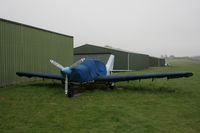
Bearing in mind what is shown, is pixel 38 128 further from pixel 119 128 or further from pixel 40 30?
pixel 40 30

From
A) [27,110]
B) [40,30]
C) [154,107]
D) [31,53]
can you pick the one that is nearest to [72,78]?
[27,110]

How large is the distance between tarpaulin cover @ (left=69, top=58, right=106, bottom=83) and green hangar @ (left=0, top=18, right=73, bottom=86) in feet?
16.5

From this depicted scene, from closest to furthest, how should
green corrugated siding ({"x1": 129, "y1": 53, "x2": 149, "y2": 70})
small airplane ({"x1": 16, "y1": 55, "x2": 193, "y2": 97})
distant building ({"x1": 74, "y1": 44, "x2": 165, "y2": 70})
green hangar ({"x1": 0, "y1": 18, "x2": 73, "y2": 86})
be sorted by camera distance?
small airplane ({"x1": 16, "y1": 55, "x2": 193, "y2": 97}), green hangar ({"x1": 0, "y1": 18, "x2": 73, "y2": 86}), distant building ({"x1": 74, "y1": 44, "x2": 165, "y2": 70}), green corrugated siding ({"x1": 129, "y1": 53, "x2": 149, "y2": 70})

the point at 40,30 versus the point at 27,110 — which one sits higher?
the point at 40,30

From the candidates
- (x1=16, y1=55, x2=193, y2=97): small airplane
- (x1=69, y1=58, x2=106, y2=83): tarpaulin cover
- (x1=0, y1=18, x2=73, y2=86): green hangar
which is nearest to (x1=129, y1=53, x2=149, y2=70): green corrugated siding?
(x1=0, y1=18, x2=73, y2=86): green hangar

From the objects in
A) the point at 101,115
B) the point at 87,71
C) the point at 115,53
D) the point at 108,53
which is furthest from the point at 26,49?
the point at 115,53

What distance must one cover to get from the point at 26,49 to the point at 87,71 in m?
6.13

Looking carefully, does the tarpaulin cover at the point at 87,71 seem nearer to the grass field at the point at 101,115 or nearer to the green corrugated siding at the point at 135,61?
the grass field at the point at 101,115

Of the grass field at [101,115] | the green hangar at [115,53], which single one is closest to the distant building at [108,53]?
the green hangar at [115,53]

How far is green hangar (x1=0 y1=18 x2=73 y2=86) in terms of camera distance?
12.9 meters

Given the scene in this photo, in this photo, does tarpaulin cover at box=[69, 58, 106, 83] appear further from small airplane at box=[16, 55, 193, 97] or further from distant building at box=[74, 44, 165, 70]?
distant building at box=[74, 44, 165, 70]

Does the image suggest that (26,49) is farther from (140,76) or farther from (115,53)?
(115,53)

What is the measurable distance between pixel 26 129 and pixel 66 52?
15.6m

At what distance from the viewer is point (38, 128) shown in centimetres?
533
